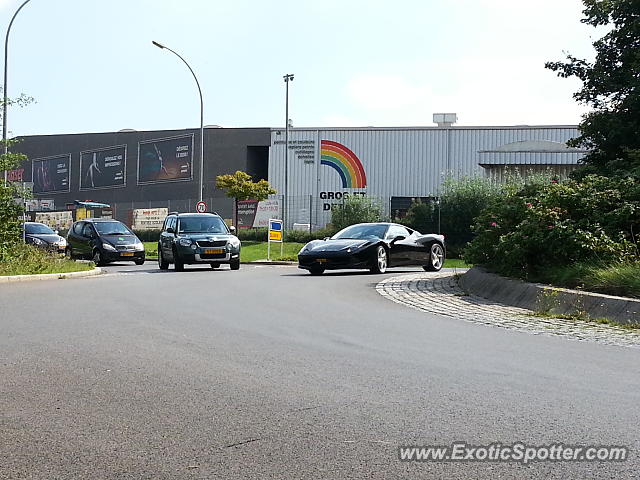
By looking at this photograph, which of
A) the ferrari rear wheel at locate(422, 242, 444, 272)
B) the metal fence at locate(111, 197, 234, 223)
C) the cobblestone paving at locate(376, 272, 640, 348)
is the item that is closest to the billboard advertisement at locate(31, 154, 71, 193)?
the metal fence at locate(111, 197, 234, 223)

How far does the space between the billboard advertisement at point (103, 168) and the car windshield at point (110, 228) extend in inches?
1659

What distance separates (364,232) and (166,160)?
49.1m

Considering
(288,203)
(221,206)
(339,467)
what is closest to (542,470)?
(339,467)

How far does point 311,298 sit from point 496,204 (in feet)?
14.1

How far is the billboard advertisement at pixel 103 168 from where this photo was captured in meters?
73.2

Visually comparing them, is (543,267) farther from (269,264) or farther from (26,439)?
(269,264)

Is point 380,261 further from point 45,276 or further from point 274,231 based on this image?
point 274,231

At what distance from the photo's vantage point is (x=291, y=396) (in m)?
6.18

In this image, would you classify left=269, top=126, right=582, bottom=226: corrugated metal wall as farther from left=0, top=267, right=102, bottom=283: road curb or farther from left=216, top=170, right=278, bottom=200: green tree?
left=0, top=267, right=102, bottom=283: road curb

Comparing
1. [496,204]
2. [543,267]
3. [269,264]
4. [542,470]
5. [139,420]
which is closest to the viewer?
[542,470]

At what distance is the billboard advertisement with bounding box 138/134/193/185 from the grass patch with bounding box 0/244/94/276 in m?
45.1

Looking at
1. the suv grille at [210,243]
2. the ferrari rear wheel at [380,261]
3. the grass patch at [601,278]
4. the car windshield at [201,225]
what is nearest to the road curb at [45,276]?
the suv grille at [210,243]

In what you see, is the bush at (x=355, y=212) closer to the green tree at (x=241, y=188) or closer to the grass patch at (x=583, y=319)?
the green tree at (x=241, y=188)

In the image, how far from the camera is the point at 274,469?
4418 millimetres
